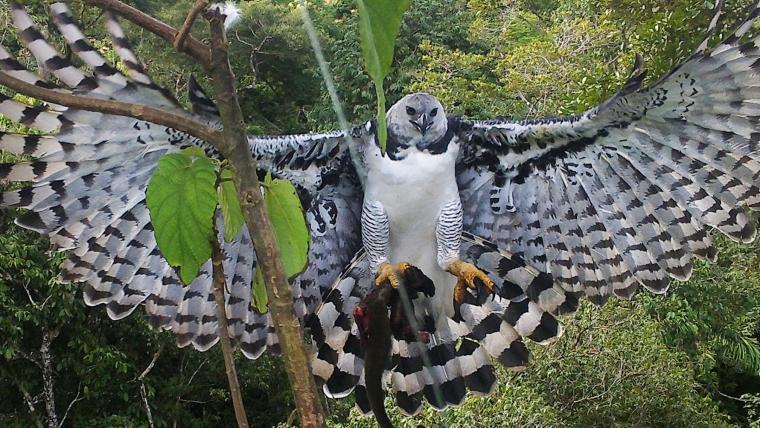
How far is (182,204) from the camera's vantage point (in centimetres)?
56

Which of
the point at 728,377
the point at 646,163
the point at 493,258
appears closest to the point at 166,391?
the point at 493,258

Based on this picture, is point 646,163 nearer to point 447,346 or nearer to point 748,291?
point 447,346

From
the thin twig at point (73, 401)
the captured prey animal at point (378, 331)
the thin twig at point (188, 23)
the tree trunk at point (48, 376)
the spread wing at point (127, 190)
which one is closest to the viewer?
the thin twig at point (188, 23)

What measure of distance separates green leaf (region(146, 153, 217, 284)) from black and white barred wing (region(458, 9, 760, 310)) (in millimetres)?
1345

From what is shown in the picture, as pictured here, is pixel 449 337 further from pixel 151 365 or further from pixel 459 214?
pixel 151 365

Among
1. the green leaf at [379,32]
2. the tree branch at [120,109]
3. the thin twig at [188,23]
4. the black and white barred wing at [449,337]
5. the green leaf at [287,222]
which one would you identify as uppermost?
the thin twig at [188,23]

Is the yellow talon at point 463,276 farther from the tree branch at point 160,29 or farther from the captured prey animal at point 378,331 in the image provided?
the tree branch at point 160,29

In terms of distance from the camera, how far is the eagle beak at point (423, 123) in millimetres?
1897

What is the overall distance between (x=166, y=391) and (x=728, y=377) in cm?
596

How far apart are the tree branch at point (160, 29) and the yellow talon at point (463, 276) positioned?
1.49m

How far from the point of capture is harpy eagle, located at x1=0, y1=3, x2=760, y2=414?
64.8 inches

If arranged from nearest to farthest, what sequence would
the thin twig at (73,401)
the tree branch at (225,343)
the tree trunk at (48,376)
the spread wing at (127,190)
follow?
the tree branch at (225,343) → the spread wing at (127,190) → the tree trunk at (48,376) → the thin twig at (73,401)

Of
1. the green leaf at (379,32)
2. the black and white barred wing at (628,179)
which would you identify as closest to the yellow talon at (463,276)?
the black and white barred wing at (628,179)

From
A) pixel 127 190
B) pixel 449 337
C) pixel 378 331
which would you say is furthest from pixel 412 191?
pixel 378 331
